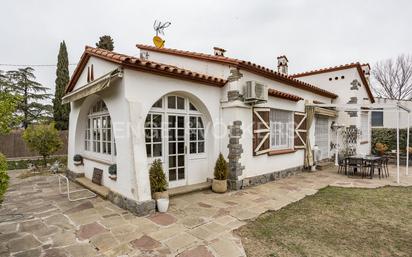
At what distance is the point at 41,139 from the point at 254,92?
9904mm

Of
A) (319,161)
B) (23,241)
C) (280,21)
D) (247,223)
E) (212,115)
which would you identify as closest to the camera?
(23,241)

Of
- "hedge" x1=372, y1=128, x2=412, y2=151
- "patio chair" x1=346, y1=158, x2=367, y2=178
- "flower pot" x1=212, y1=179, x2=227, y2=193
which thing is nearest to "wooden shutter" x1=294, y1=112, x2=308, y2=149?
"patio chair" x1=346, y1=158, x2=367, y2=178

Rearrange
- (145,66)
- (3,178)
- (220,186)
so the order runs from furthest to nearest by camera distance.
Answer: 1. (220,186)
2. (145,66)
3. (3,178)

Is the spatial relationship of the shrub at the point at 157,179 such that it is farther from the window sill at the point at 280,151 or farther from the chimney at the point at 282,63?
the chimney at the point at 282,63

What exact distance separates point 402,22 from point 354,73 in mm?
7331

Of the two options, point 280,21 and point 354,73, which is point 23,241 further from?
point 354,73

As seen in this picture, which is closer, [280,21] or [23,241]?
[23,241]

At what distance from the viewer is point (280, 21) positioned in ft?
39.0

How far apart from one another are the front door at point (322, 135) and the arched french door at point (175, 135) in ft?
22.9

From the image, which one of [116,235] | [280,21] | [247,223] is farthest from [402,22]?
[116,235]

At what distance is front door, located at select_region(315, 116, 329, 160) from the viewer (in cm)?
1113

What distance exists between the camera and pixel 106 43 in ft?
44.4

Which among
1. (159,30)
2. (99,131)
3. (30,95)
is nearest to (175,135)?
(99,131)

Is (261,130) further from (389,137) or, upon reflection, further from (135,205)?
(389,137)
